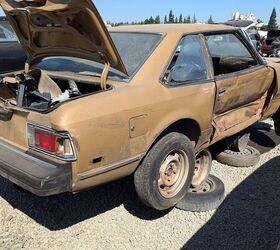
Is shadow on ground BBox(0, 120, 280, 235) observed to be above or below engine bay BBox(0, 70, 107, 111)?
below

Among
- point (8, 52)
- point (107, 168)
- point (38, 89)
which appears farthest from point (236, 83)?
point (8, 52)

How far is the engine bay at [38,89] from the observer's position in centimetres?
327

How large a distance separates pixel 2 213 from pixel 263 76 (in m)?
3.08

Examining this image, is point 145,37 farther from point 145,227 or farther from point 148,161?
point 145,227

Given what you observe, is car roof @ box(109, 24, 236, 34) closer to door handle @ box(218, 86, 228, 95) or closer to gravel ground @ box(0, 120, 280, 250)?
door handle @ box(218, 86, 228, 95)

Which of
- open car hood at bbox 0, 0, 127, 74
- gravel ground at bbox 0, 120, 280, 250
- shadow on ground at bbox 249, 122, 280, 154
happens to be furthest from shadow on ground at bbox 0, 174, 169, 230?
shadow on ground at bbox 249, 122, 280, 154

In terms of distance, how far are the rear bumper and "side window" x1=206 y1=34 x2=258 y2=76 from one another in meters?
2.40

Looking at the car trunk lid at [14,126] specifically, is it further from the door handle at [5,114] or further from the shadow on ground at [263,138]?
the shadow on ground at [263,138]

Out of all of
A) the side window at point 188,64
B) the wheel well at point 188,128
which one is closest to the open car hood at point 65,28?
the side window at point 188,64

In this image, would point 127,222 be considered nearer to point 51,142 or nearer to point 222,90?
point 51,142

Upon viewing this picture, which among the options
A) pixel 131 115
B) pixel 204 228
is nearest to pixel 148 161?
pixel 131 115

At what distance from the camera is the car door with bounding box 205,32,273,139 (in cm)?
386

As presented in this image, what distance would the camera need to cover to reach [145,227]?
329 cm

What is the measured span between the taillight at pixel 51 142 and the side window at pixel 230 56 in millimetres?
2321
